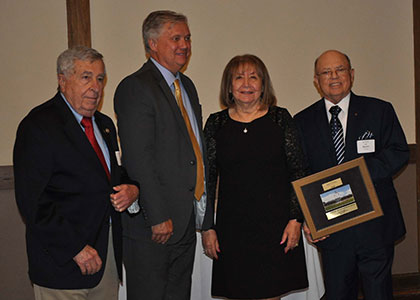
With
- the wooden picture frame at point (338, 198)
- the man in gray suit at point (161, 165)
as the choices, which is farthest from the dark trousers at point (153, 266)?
the wooden picture frame at point (338, 198)

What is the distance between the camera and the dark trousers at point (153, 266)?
254cm

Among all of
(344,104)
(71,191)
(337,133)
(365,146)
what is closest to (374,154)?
(365,146)

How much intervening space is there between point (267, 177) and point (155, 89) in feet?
2.70

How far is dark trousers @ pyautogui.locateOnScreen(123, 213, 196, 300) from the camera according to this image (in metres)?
2.54

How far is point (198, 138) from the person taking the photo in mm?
2775

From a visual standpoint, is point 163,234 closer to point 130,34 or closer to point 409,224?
point 130,34

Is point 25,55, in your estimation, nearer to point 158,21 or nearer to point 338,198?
point 158,21

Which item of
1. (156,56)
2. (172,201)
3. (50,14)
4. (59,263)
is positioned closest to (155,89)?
(156,56)

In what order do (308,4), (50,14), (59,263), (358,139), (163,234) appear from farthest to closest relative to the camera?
(308,4)
(50,14)
(358,139)
(163,234)
(59,263)

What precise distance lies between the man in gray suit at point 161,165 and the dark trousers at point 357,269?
929mm

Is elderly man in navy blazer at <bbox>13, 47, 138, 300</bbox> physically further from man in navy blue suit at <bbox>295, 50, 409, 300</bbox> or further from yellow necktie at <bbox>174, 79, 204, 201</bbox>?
man in navy blue suit at <bbox>295, 50, 409, 300</bbox>

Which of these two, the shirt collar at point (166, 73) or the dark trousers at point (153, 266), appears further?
the shirt collar at point (166, 73)

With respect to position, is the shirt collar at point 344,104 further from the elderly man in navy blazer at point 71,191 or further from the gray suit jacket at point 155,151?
the elderly man in navy blazer at point 71,191

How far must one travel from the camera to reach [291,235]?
9.14 feet
